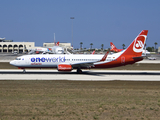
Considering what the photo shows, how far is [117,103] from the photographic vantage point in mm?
17078

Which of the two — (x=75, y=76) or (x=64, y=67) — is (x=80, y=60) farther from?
(x=75, y=76)

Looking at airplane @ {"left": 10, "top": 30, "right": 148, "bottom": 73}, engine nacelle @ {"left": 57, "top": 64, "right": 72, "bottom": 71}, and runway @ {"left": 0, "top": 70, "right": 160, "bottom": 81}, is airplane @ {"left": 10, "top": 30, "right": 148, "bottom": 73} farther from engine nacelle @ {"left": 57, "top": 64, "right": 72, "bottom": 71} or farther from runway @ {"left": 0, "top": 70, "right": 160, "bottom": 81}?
runway @ {"left": 0, "top": 70, "right": 160, "bottom": 81}

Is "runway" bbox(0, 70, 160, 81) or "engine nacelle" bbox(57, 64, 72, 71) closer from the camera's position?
"runway" bbox(0, 70, 160, 81)

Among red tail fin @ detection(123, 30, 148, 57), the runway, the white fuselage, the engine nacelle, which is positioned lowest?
the runway

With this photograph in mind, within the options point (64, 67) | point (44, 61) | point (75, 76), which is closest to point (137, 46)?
point (75, 76)

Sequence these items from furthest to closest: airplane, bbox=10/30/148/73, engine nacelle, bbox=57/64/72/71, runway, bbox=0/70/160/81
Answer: airplane, bbox=10/30/148/73 < engine nacelle, bbox=57/64/72/71 < runway, bbox=0/70/160/81

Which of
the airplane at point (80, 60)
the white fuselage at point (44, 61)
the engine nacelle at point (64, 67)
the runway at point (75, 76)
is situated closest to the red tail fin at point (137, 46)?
the airplane at point (80, 60)

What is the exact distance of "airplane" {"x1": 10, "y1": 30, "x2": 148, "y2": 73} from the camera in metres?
41.0

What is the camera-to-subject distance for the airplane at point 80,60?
4097 cm

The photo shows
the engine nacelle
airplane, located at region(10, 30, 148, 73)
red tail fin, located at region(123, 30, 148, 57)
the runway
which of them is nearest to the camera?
the runway

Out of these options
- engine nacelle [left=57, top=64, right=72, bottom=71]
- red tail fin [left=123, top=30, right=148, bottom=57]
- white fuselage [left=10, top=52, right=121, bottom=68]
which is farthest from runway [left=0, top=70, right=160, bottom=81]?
red tail fin [left=123, top=30, right=148, bottom=57]

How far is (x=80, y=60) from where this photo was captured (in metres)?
42.2

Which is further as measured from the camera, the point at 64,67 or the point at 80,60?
the point at 80,60

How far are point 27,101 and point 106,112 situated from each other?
6.39 metres
